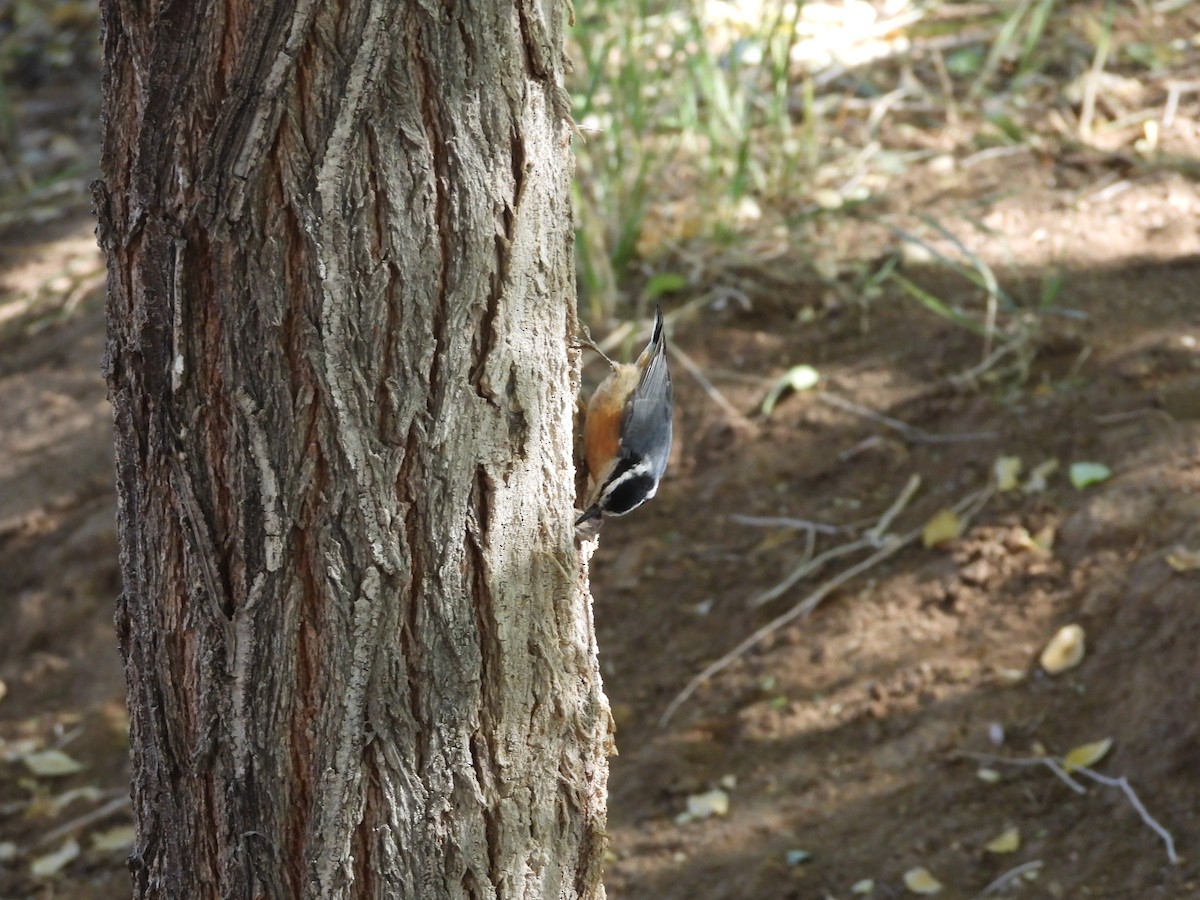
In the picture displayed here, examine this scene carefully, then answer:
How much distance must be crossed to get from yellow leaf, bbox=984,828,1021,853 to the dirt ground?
2 cm

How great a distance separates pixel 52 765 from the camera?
13.7 feet

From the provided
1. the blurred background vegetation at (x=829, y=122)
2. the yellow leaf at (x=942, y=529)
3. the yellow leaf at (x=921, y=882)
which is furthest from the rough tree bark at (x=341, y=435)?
the blurred background vegetation at (x=829, y=122)

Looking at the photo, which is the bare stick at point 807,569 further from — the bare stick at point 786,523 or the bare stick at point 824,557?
the bare stick at point 786,523

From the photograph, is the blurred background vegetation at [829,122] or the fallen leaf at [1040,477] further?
the blurred background vegetation at [829,122]

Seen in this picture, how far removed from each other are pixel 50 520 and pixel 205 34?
3977 mm

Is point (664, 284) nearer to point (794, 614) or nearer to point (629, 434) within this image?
point (794, 614)

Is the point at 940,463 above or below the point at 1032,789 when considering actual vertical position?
above

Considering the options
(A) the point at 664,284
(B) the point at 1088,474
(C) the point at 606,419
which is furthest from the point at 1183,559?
(A) the point at 664,284

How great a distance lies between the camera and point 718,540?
14.1 feet

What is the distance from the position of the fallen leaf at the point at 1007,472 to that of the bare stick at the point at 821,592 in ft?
0.11

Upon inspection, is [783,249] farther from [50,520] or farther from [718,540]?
[50,520]

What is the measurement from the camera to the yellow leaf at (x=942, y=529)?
387 cm

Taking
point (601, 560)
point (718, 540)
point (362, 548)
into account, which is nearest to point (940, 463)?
point (718, 540)

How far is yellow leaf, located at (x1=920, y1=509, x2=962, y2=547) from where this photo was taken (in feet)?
12.7
